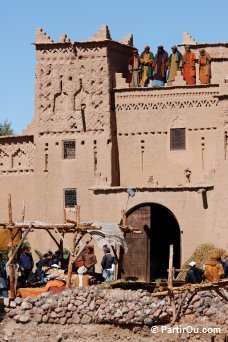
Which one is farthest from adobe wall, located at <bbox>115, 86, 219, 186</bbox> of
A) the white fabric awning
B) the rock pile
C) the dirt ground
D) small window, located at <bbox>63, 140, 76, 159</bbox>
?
the dirt ground

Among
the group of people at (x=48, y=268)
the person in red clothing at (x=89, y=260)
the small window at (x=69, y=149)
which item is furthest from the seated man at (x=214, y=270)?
the small window at (x=69, y=149)

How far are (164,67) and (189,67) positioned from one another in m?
0.97

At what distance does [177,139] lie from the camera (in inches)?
1759

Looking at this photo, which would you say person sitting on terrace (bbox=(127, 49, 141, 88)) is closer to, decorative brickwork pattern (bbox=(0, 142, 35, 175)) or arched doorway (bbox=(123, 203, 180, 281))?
decorative brickwork pattern (bbox=(0, 142, 35, 175))

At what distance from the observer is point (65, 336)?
33.6 meters

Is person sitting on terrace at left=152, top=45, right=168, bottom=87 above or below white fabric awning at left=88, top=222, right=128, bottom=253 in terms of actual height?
above

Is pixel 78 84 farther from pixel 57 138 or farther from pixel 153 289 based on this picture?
pixel 153 289

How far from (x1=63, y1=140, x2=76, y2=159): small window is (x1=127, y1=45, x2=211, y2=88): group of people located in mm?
2935

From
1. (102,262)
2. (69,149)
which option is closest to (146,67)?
(69,149)

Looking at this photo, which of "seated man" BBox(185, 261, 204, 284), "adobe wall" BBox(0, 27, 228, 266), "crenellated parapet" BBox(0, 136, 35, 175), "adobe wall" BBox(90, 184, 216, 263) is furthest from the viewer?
"crenellated parapet" BBox(0, 136, 35, 175)

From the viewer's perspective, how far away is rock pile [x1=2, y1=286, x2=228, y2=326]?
32969 millimetres

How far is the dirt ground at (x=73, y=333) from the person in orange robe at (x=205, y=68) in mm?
13217

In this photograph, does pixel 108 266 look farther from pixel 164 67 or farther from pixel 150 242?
pixel 164 67

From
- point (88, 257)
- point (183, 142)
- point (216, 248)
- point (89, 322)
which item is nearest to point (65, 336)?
point (89, 322)
